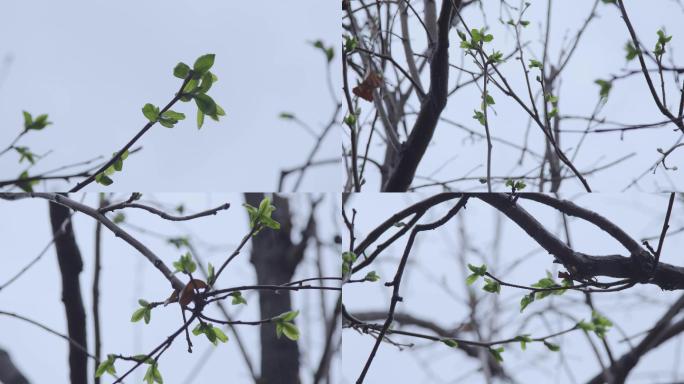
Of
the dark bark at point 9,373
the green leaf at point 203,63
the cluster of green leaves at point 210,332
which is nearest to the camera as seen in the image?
the green leaf at point 203,63

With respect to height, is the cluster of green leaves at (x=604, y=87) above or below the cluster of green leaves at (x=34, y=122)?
above

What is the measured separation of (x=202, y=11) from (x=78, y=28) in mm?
157

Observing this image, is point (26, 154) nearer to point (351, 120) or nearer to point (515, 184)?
point (351, 120)

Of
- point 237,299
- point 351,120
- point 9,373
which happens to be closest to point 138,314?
point 237,299

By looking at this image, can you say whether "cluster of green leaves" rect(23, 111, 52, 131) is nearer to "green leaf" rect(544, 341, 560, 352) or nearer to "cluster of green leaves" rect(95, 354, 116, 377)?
"cluster of green leaves" rect(95, 354, 116, 377)

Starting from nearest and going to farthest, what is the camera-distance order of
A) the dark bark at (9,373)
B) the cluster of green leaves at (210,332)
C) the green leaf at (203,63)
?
the green leaf at (203,63)
the cluster of green leaves at (210,332)
the dark bark at (9,373)

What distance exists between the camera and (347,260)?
3.09 ft

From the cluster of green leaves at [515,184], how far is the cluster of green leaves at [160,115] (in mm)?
439

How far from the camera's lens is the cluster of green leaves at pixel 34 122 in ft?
2.79

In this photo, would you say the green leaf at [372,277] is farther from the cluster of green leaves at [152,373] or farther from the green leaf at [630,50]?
the green leaf at [630,50]

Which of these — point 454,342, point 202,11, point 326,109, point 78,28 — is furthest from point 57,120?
point 454,342

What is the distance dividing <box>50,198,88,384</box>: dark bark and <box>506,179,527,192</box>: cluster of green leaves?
577mm

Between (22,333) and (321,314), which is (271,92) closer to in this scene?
(321,314)

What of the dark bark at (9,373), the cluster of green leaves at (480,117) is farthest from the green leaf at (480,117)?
the dark bark at (9,373)
